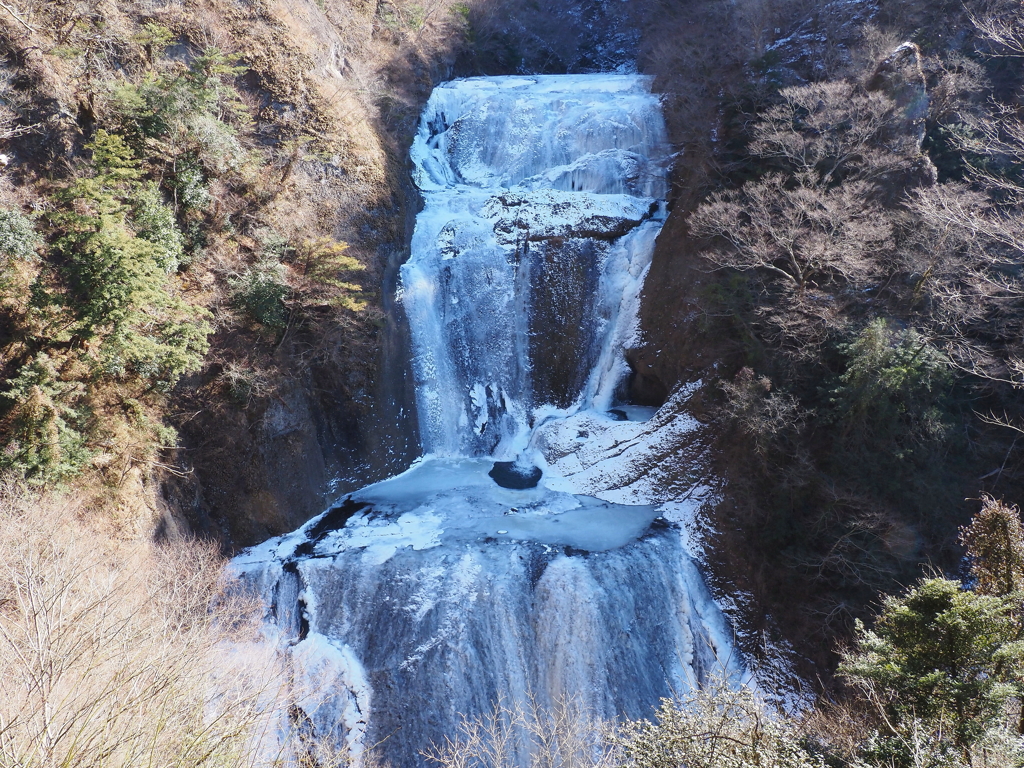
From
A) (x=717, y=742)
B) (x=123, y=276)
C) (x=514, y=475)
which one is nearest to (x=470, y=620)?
(x=514, y=475)

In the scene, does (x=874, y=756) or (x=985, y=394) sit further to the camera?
(x=985, y=394)

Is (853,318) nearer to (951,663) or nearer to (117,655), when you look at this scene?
(951,663)

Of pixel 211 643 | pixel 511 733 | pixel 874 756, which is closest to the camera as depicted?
pixel 874 756

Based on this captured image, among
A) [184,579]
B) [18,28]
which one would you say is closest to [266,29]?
[18,28]

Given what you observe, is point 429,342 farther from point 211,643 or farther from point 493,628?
point 211,643

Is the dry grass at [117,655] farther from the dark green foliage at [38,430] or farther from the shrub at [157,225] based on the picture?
the shrub at [157,225]

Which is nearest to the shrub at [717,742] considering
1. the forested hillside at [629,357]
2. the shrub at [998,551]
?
the forested hillside at [629,357]

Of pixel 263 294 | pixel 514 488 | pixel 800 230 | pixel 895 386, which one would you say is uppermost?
pixel 800 230
